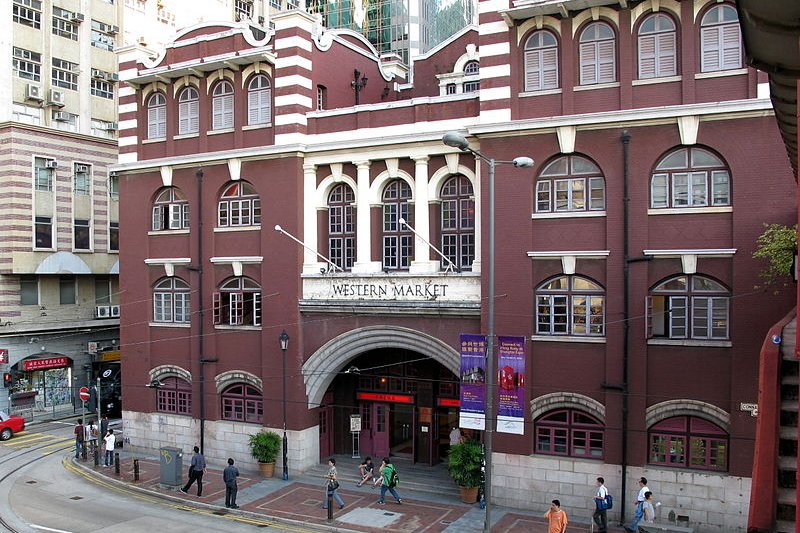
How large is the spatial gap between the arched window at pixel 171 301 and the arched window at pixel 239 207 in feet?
11.2

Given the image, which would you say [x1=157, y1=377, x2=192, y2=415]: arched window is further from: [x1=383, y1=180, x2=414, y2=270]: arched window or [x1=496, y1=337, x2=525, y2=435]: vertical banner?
[x1=496, y1=337, x2=525, y2=435]: vertical banner

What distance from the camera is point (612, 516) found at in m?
22.0

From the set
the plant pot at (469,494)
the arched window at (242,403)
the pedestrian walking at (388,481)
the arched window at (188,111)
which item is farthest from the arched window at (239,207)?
the plant pot at (469,494)

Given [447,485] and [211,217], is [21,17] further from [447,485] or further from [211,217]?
[447,485]

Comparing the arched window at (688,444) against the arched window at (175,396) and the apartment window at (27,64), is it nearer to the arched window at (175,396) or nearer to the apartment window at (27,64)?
the arched window at (175,396)

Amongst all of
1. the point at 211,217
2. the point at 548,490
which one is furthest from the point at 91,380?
the point at 548,490

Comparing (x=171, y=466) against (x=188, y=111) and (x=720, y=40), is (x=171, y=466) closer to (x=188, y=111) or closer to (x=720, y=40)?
(x=188, y=111)

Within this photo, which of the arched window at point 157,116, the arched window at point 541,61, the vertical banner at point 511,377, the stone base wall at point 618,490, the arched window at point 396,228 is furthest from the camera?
the arched window at point 157,116

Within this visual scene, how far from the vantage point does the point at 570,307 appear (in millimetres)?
23172

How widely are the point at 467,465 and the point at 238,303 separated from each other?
11571 millimetres

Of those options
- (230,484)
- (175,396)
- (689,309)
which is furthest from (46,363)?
(689,309)

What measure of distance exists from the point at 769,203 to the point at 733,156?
1.66m

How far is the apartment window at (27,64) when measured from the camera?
40.7m

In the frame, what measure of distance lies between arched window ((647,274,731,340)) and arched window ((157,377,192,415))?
18912 mm
